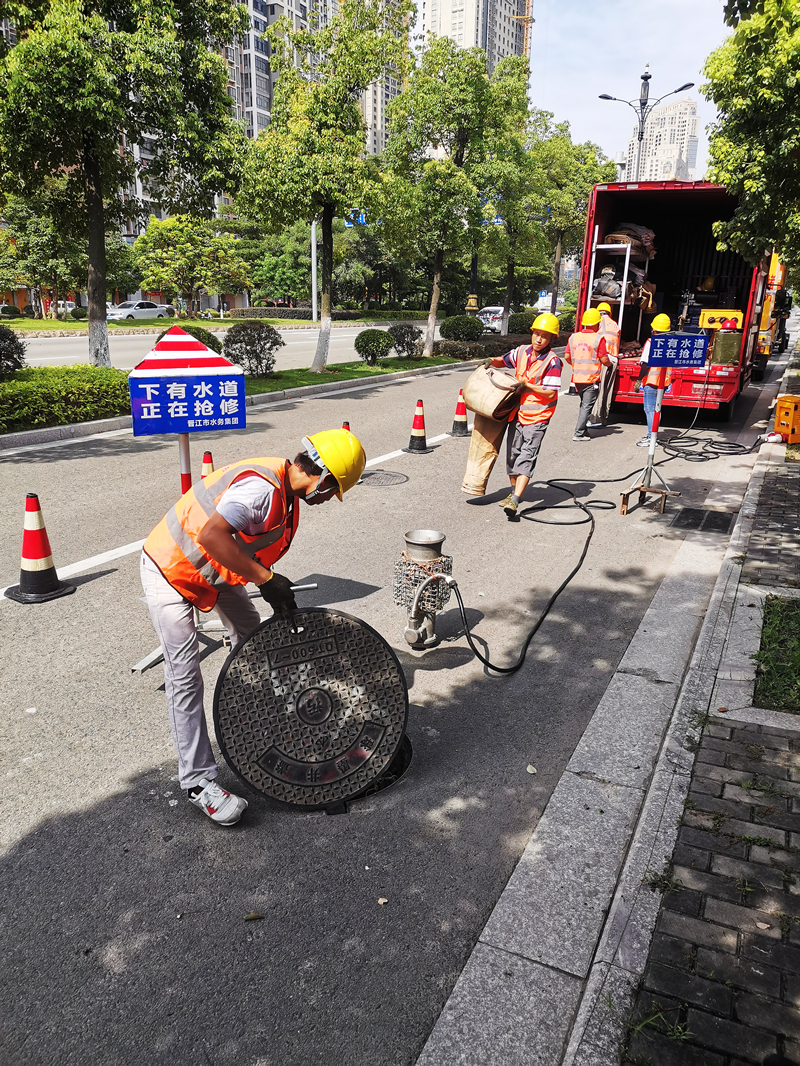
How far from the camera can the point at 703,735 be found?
3994mm

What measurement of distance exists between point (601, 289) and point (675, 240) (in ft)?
11.8

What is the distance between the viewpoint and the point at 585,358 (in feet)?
38.5

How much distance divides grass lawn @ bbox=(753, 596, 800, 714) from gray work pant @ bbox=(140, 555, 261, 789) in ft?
9.66

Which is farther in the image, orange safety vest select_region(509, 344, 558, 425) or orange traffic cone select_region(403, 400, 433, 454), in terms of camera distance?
orange traffic cone select_region(403, 400, 433, 454)

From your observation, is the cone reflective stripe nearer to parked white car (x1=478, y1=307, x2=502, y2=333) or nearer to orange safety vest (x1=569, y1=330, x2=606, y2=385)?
orange safety vest (x1=569, y1=330, x2=606, y2=385)

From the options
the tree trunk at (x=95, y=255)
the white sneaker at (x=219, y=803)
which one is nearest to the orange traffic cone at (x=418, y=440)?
the tree trunk at (x=95, y=255)

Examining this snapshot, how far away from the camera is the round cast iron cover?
3.39 meters

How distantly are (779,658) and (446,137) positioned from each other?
850 inches

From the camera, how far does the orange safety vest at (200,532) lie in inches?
127

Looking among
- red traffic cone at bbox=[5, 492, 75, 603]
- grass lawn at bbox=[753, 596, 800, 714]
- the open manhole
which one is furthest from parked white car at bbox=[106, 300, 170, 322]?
grass lawn at bbox=[753, 596, 800, 714]

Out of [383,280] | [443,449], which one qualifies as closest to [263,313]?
[383,280]

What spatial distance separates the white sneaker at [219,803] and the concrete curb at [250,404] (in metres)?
8.94

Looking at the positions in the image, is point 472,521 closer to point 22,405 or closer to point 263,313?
point 22,405

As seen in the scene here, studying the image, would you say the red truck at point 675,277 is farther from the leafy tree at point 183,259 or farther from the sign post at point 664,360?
the leafy tree at point 183,259
